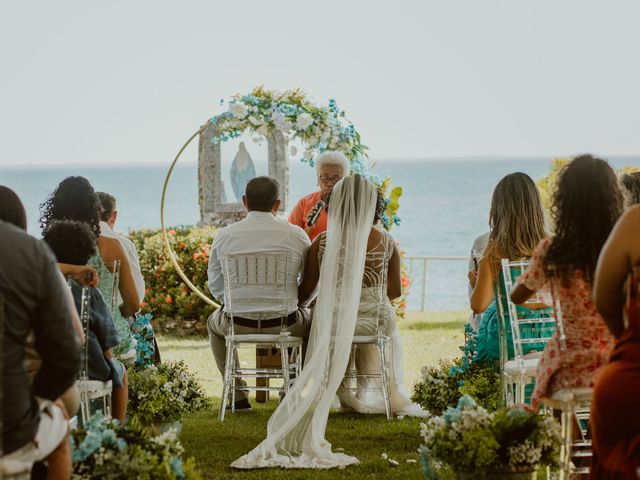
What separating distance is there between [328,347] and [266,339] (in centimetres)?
68

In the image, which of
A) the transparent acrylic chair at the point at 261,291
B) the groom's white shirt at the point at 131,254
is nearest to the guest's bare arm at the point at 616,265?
the groom's white shirt at the point at 131,254

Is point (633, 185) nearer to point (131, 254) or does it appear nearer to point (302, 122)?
point (131, 254)

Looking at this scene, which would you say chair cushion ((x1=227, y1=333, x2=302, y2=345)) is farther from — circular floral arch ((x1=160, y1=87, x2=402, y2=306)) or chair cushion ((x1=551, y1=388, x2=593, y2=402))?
chair cushion ((x1=551, y1=388, x2=593, y2=402))

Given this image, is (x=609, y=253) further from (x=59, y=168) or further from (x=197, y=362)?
(x=59, y=168)

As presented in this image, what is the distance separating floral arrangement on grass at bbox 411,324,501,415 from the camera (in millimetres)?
5555

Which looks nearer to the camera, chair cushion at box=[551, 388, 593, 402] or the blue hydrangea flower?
chair cushion at box=[551, 388, 593, 402]

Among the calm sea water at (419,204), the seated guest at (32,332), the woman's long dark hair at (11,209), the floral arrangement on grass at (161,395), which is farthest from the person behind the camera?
the calm sea water at (419,204)

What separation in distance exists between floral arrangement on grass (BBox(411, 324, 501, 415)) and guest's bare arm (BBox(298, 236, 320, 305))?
1030 mm

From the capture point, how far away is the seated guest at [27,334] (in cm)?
281

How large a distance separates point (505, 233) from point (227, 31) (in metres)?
46.2

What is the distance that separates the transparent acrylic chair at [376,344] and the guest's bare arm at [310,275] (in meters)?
0.33

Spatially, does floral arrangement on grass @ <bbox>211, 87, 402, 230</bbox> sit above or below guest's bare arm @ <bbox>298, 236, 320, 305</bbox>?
above

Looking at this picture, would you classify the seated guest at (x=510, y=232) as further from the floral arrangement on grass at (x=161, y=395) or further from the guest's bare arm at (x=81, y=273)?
the guest's bare arm at (x=81, y=273)

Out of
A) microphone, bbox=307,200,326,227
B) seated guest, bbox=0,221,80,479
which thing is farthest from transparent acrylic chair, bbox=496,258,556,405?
microphone, bbox=307,200,326,227
